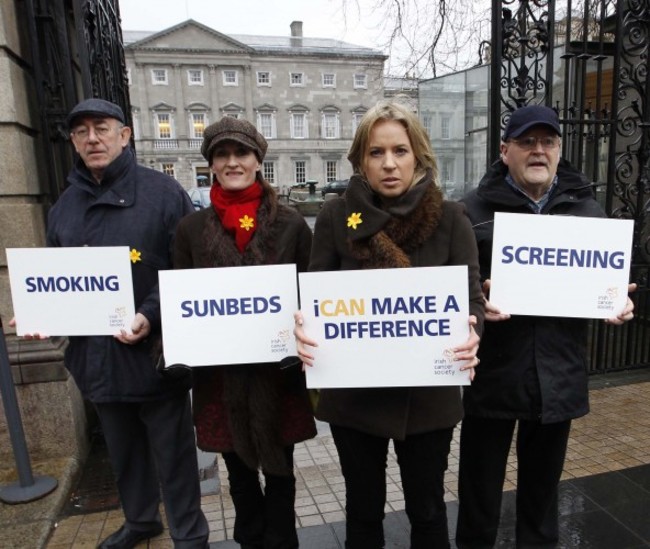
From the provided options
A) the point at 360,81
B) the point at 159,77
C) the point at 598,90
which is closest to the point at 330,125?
the point at 360,81

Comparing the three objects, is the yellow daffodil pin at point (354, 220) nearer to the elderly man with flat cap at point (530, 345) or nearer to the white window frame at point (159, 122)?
the elderly man with flat cap at point (530, 345)

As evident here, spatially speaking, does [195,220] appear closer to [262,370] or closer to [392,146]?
[262,370]

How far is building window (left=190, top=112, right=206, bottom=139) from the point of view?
182 feet

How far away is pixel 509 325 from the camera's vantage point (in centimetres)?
229

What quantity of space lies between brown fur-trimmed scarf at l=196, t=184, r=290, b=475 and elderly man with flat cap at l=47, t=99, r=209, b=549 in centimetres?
38

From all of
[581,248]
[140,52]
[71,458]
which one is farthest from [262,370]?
[140,52]

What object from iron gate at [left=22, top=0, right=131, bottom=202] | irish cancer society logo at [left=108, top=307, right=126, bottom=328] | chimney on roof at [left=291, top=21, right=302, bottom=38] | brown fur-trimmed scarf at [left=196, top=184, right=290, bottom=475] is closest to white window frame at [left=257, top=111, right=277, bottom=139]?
chimney on roof at [left=291, top=21, right=302, bottom=38]

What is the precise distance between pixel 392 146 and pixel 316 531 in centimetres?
223

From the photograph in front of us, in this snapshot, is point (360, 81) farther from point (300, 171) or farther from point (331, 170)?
point (300, 171)

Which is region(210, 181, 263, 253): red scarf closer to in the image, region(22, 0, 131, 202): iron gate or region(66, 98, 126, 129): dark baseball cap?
region(66, 98, 126, 129): dark baseball cap

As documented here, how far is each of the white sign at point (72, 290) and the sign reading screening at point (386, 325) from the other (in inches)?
38.0

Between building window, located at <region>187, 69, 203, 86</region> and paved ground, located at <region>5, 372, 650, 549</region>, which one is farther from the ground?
building window, located at <region>187, 69, 203, 86</region>

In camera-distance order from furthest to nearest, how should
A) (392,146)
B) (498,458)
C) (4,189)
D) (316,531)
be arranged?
(4,189), (316,531), (498,458), (392,146)

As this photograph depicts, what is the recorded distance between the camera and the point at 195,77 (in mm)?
56031
